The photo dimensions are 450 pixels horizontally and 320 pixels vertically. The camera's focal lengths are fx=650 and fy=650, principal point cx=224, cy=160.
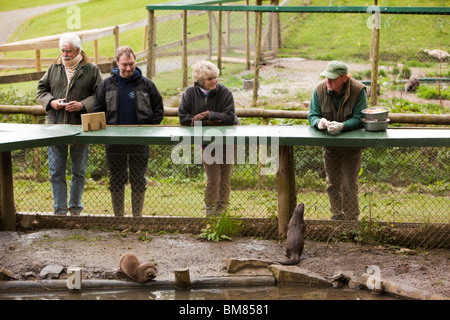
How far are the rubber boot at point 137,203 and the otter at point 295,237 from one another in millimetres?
1632

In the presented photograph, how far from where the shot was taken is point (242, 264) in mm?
5492

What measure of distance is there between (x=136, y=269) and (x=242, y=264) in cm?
89

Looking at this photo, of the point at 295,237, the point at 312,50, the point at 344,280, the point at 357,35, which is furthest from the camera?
the point at 357,35

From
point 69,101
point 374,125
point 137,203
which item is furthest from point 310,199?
point 69,101

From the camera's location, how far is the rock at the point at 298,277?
5.34m

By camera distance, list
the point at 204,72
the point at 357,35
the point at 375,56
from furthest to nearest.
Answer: the point at 357,35, the point at 375,56, the point at 204,72

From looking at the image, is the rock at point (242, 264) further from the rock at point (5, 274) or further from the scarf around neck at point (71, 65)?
the scarf around neck at point (71, 65)

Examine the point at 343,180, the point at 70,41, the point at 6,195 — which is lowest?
the point at 6,195

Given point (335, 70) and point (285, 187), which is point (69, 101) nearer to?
point (285, 187)

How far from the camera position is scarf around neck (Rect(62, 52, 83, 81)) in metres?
6.76

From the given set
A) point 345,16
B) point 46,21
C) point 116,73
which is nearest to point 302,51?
point 345,16

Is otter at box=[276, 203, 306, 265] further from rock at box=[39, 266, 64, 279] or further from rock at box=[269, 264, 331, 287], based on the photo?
rock at box=[39, 266, 64, 279]

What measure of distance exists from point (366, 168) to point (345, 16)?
1073 centimetres

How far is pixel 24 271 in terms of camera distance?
18.3 feet
